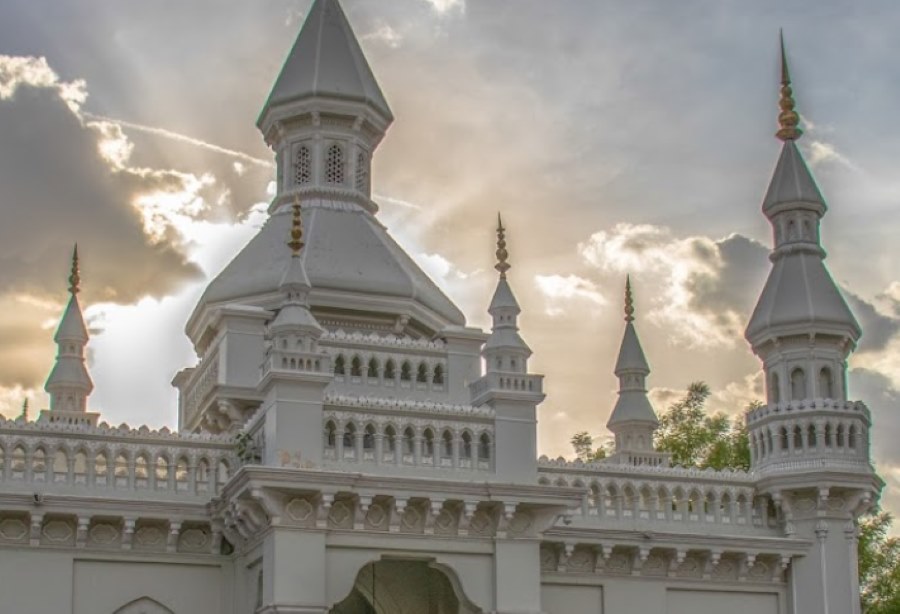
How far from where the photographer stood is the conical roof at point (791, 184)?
84.2ft

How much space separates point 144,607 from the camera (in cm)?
2075

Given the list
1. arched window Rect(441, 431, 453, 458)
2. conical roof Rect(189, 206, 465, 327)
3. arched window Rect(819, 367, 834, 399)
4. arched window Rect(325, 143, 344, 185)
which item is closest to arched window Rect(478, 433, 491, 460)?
arched window Rect(441, 431, 453, 458)

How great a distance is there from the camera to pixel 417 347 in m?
23.9

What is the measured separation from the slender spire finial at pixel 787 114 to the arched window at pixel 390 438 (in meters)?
9.90

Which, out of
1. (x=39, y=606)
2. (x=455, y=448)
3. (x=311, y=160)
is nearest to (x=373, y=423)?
(x=455, y=448)

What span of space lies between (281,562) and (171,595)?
244cm

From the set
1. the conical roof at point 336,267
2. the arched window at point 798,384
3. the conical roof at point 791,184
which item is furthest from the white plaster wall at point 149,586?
the conical roof at point 791,184

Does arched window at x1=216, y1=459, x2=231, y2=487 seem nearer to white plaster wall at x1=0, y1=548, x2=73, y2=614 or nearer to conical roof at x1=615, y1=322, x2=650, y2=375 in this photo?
white plaster wall at x1=0, y1=548, x2=73, y2=614

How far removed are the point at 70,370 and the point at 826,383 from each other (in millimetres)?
14110

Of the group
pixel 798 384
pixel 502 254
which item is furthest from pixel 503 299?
pixel 798 384

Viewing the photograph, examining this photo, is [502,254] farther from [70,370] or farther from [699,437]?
[699,437]

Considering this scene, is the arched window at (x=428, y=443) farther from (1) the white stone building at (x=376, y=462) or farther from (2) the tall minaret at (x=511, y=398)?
(2) the tall minaret at (x=511, y=398)

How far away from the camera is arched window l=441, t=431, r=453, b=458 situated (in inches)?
821

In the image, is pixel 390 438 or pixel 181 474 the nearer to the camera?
pixel 390 438
